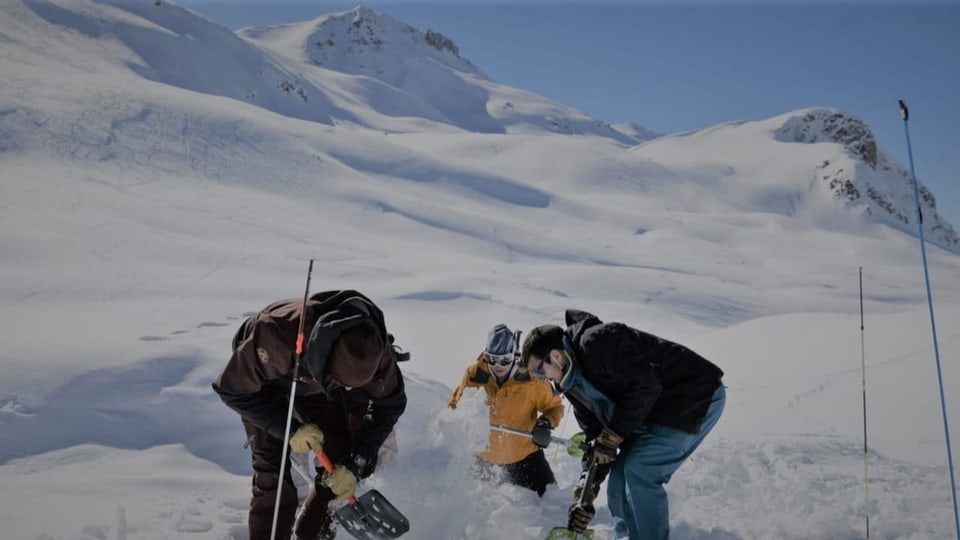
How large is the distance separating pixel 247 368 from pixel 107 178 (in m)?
17.6

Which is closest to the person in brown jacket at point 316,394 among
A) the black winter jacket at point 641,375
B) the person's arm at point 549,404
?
the black winter jacket at point 641,375

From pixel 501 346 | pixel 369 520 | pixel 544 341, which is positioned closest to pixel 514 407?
pixel 501 346

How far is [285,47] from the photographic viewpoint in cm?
10900

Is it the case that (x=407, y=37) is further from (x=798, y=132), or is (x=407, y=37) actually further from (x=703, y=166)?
(x=703, y=166)

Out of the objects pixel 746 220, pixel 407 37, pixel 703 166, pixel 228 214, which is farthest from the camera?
pixel 407 37

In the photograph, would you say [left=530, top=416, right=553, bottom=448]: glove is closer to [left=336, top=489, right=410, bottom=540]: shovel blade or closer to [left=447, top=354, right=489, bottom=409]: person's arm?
[left=447, top=354, right=489, bottom=409]: person's arm

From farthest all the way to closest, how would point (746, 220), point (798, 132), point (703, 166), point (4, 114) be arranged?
1. point (798, 132)
2. point (703, 166)
3. point (746, 220)
4. point (4, 114)

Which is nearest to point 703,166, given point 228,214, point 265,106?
point 265,106

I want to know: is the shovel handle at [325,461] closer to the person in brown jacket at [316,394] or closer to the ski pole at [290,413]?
the person in brown jacket at [316,394]

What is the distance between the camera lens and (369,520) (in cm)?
361

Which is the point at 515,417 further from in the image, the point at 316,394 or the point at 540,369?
the point at 316,394

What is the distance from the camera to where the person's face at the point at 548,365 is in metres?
3.72

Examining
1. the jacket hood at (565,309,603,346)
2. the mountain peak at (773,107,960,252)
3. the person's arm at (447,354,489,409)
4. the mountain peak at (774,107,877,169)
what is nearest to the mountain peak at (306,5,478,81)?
the mountain peak at (774,107,877,169)

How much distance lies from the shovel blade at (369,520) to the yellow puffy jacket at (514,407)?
1556 mm
